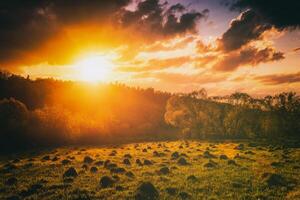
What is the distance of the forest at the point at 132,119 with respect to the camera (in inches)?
2472

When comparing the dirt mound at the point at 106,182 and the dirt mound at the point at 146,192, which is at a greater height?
the dirt mound at the point at 146,192

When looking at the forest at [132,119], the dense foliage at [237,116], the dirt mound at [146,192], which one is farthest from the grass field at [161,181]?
the dense foliage at [237,116]

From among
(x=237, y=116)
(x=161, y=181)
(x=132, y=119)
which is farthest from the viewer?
(x=132, y=119)

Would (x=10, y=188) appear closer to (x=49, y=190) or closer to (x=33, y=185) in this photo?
(x=33, y=185)

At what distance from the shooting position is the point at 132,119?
365 feet

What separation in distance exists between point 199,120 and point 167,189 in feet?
201

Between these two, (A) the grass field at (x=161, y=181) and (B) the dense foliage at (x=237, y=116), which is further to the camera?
(B) the dense foliage at (x=237, y=116)

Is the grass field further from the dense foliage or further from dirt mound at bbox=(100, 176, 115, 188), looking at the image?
the dense foliage

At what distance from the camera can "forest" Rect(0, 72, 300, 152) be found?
62.8 meters

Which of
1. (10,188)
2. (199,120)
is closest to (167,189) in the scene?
(10,188)

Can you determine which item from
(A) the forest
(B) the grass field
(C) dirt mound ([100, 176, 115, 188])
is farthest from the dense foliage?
(C) dirt mound ([100, 176, 115, 188])

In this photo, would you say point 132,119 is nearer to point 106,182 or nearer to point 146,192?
point 106,182

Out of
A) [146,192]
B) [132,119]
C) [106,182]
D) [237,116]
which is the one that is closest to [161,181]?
[146,192]

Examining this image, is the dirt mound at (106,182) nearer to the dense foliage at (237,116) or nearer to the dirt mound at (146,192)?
the dirt mound at (146,192)
